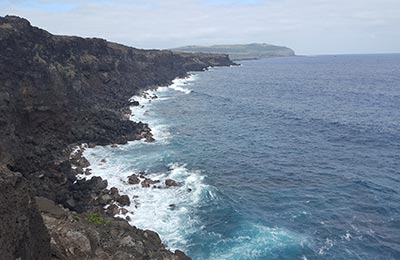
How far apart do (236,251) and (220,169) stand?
2073 cm

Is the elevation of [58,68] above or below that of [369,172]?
above

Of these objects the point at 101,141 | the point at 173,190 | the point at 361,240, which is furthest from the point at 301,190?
the point at 101,141

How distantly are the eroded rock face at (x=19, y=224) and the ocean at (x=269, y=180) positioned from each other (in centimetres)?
1814

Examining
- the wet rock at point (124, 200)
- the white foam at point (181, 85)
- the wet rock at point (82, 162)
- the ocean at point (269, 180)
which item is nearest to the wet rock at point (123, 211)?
the ocean at point (269, 180)

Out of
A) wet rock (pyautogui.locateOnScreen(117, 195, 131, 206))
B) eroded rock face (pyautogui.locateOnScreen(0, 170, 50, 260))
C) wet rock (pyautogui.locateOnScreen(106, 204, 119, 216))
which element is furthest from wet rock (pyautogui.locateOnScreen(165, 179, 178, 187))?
eroded rock face (pyautogui.locateOnScreen(0, 170, 50, 260))

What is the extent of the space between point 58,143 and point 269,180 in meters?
32.3

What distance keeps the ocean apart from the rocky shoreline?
4624 mm

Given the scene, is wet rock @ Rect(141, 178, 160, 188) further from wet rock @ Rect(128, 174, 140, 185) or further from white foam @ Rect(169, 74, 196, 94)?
white foam @ Rect(169, 74, 196, 94)

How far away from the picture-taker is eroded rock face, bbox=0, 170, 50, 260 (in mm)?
15502

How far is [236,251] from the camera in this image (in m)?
33.4

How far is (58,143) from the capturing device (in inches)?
2256

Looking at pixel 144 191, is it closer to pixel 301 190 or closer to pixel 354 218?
pixel 301 190

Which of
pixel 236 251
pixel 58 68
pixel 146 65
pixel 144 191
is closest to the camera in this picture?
pixel 236 251

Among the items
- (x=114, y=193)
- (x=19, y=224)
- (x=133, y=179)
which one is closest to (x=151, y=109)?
(x=133, y=179)
